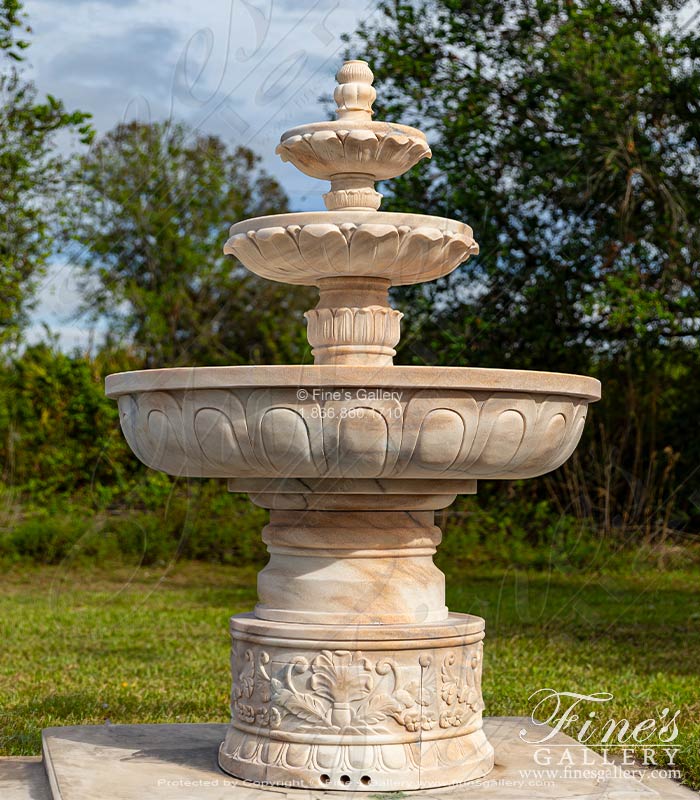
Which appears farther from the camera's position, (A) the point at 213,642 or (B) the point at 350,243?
(A) the point at 213,642

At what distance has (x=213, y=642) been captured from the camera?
752 cm

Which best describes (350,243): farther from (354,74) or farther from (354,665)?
(354,665)

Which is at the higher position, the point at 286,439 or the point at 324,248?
the point at 324,248

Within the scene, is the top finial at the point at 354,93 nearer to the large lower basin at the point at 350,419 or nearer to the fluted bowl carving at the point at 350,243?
the fluted bowl carving at the point at 350,243

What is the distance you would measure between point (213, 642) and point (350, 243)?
438 cm

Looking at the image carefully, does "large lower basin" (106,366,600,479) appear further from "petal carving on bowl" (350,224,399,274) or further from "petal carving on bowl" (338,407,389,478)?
"petal carving on bowl" (350,224,399,274)

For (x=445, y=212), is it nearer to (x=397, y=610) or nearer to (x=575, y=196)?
(x=575, y=196)

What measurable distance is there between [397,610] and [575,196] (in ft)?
24.4

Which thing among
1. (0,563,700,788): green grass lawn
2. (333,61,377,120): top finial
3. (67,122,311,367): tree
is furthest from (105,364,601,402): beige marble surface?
(67,122,311,367): tree

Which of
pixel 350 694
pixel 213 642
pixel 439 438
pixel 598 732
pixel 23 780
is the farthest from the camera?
pixel 213 642

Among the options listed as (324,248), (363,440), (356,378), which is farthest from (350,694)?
(324,248)

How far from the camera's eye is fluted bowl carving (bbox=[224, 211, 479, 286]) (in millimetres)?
3777

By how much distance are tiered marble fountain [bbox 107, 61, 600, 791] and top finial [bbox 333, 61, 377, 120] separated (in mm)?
86

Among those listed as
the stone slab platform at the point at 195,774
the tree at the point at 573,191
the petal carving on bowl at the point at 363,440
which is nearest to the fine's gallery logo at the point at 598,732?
the stone slab platform at the point at 195,774
